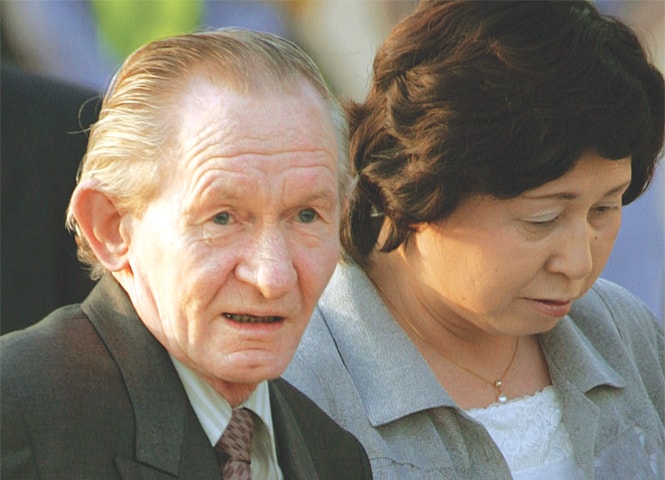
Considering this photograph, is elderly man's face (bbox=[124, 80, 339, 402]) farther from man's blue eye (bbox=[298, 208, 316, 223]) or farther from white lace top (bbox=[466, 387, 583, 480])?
white lace top (bbox=[466, 387, 583, 480])

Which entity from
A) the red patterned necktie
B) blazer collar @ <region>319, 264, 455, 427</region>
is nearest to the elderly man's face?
the red patterned necktie

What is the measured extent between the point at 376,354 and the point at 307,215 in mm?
1086

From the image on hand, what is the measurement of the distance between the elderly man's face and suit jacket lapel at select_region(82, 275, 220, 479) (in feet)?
0.18

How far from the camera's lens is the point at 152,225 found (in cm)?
207

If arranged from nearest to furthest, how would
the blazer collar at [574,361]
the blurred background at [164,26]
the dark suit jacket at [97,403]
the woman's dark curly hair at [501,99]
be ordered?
the dark suit jacket at [97,403], the woman's dark curly hair at [501,99], the blazer collar at [574,361], the blurred background at [164,26]

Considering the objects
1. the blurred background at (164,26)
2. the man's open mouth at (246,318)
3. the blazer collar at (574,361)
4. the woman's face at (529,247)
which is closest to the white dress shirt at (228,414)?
the man's open mouth at (246,318)

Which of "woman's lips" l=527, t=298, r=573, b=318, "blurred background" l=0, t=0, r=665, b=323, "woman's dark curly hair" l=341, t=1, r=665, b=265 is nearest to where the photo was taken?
"woman's dark curly hair" l=341, t=1, r=665, b=265

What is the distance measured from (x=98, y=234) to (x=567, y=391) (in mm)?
1817

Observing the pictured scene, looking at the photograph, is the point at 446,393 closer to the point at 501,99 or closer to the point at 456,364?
the point at 456,364

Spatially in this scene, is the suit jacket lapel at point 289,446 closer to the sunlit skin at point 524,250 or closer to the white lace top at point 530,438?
the sunlit skin at point 524,250

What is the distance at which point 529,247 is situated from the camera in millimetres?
3000

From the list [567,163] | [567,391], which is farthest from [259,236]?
[567,391]

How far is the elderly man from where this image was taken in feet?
6.64

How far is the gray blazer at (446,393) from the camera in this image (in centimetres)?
299
